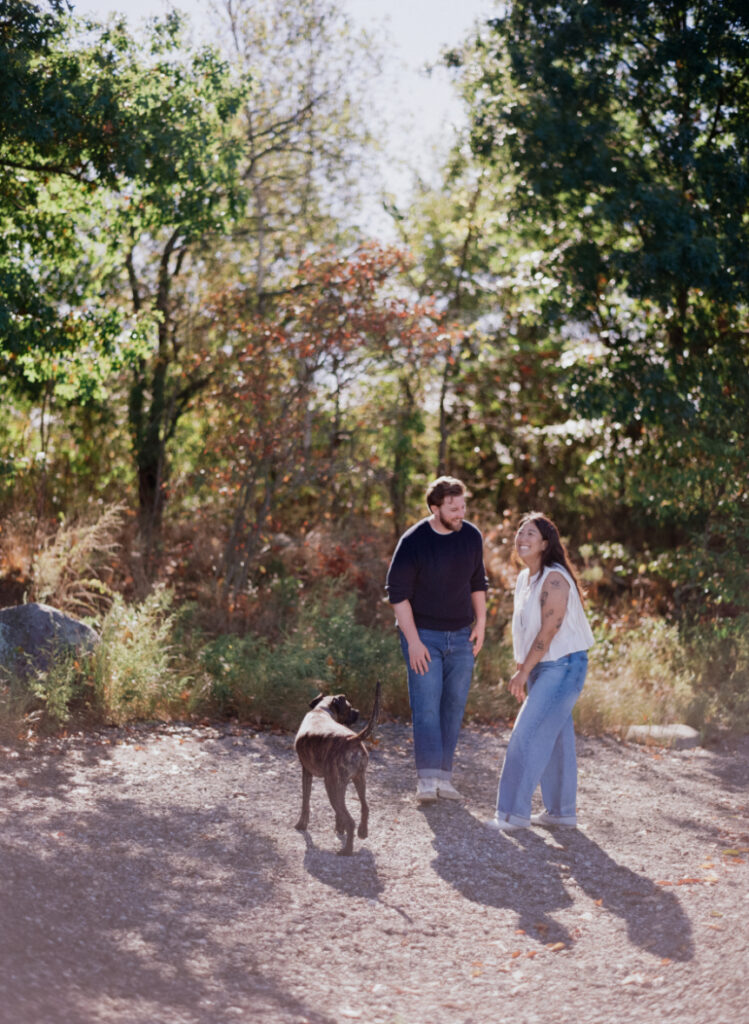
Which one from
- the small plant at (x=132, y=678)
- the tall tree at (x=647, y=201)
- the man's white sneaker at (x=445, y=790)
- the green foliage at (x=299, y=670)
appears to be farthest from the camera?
the tall tree at (x=647, y=201)

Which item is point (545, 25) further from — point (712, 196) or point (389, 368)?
point (389, 368)

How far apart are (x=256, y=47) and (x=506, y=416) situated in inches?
286

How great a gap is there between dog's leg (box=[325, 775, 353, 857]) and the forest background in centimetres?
303

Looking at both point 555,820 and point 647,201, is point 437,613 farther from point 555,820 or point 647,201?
point 647,201

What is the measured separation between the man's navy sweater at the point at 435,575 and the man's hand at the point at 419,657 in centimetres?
19

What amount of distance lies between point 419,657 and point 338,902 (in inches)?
63.9

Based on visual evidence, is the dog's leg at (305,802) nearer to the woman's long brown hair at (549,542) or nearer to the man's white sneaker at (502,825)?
the man's white sneaker at (502,825)

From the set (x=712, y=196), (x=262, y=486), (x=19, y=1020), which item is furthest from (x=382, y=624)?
(x=19, y=1020)

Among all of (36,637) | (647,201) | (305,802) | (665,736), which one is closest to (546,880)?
(305,802)

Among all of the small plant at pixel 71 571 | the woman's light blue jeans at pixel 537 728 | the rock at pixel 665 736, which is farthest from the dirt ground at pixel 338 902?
the small plant at pixel 71 571

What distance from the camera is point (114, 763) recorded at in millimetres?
7109

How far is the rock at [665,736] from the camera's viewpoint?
365 inches

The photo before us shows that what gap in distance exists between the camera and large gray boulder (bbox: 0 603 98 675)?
8.38 metres

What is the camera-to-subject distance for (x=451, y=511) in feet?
20.3
